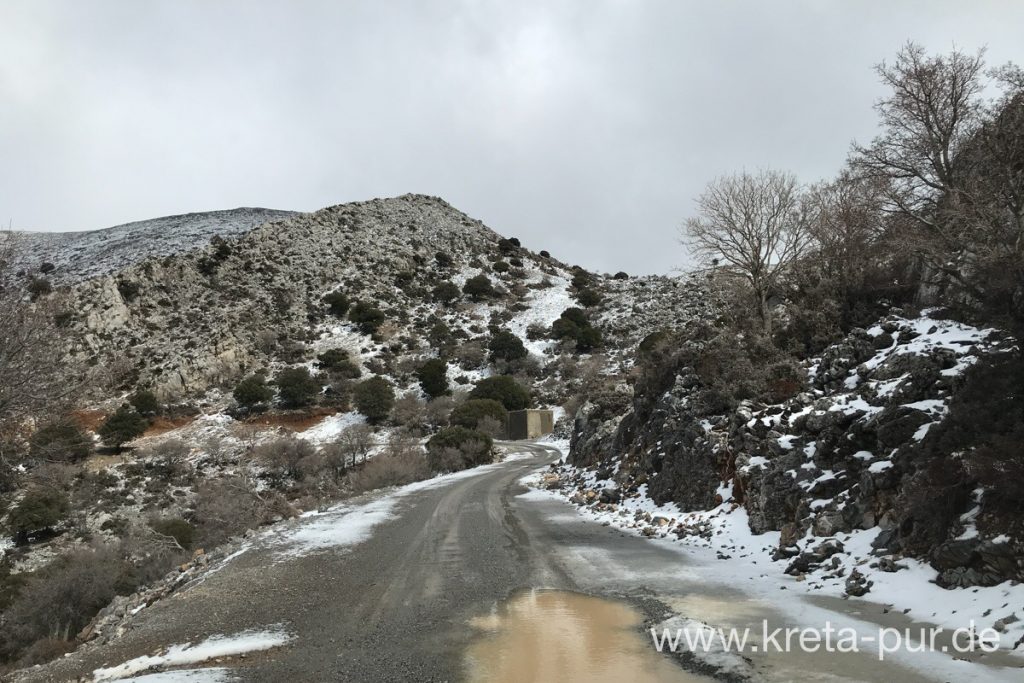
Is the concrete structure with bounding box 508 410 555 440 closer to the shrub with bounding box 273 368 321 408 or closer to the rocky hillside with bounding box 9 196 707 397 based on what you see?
the rocky hillside with bounding box 9 196 707 397

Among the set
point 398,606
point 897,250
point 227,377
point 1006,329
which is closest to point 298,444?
point 227,377

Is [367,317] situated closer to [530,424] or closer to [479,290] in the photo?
[479,290]

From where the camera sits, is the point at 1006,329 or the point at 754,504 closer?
the point at 1006,329

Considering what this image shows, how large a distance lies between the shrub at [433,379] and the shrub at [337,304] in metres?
16.0

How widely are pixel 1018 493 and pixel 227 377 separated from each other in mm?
51156

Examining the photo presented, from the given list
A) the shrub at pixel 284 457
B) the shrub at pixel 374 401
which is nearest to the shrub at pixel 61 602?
the shrub at pixel 284 457

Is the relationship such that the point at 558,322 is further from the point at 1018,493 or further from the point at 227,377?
the point at 1018,493

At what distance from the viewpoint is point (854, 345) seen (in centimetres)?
1183

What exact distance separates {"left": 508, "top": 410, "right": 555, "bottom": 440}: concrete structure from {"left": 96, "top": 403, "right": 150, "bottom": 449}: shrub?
25.0 metres

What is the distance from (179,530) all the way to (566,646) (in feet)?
60.5

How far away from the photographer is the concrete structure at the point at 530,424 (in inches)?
1694

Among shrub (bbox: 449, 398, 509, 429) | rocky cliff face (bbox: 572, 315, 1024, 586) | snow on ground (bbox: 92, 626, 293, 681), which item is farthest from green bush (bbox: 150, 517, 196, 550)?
shrub (bbox: 449, 398, 509, 429)

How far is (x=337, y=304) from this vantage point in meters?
59.2

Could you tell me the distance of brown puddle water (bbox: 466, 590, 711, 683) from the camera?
→ 16.2 feet
